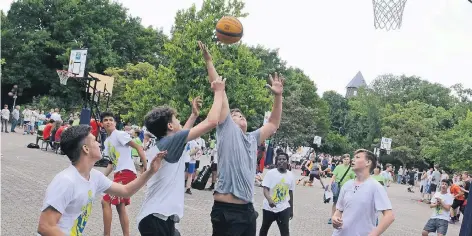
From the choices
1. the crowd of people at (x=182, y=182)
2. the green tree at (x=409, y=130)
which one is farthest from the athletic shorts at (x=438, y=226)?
the green tree at (x=409, y=130)

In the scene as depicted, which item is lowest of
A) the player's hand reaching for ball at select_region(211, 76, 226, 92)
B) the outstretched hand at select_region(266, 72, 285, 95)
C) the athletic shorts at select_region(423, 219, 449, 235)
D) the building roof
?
the athletic shorts at select_region(423, 219, 449, 235)

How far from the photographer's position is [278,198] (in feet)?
26.0

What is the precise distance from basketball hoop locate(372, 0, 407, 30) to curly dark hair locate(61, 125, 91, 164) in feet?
25.1

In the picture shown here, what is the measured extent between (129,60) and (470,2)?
161ft

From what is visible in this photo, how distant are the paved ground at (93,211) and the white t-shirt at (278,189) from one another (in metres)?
1.87

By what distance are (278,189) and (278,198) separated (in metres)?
0.13

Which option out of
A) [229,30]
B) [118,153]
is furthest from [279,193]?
[229,30]

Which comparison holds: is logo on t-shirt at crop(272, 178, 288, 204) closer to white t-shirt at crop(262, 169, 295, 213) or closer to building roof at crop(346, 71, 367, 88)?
white t-shirt at crop(262, 169, 295, 213)

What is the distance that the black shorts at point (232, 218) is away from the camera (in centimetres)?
465

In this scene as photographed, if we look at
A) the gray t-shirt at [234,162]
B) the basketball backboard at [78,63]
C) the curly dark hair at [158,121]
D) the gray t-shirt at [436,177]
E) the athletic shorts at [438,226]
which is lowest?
the athletic shorts at [438,226]

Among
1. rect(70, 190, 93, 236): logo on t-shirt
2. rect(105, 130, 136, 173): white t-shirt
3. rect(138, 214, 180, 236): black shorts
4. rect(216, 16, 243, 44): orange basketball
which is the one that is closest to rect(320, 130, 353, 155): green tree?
rect(105, 130, 136, 173): white t-shirt

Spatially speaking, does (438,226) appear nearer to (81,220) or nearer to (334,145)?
(81,220)

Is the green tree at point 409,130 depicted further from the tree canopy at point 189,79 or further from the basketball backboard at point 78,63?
the basketball backboard at point 78,63

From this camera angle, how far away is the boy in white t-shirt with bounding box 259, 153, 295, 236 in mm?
7797
